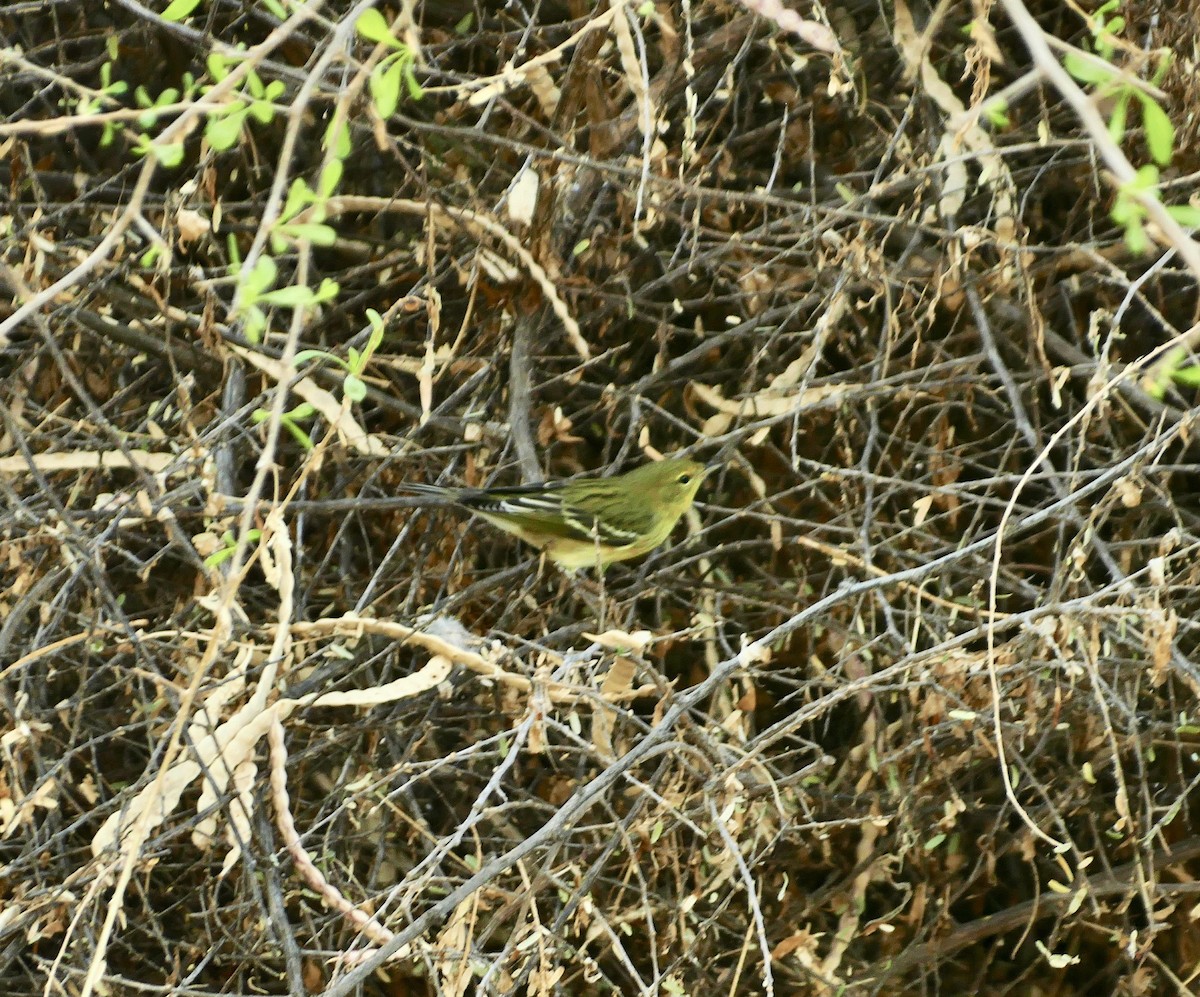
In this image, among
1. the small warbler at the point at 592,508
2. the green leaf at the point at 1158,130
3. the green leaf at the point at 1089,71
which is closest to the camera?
the green leaf at the point at 1158,130

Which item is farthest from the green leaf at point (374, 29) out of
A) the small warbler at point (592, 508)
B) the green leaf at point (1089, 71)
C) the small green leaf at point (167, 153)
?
the small warbler at point (592, 508)

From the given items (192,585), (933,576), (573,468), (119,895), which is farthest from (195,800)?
(933,576)

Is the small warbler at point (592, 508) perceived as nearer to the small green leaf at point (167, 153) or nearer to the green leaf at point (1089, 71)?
the small green leaf at point (167, 153)

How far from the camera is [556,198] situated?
2811mm

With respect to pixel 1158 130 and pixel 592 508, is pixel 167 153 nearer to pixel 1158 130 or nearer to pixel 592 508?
pixel 1158 130

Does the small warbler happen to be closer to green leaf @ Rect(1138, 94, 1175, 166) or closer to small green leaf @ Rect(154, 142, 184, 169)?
small green leaf @ Rect(154, 142, 184, 169)

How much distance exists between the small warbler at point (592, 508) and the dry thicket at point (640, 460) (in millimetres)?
71

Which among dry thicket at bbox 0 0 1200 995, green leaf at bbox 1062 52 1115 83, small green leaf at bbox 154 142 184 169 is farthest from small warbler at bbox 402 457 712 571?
green leaf at bbox 1062 52 1115 83

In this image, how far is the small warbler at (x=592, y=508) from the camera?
111 inches

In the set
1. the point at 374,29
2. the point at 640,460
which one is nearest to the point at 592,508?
the point at 640,460

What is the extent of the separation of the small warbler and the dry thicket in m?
0.07

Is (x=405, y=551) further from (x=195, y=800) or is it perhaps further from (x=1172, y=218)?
(x=1172, y=218)

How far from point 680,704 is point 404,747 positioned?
100 cm

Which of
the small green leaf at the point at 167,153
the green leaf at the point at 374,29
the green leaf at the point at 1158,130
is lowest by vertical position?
the small green leaf at the point at 167,153
